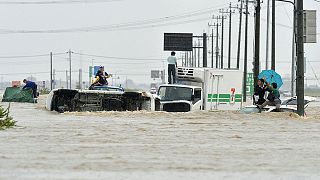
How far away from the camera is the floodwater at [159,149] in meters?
11.5

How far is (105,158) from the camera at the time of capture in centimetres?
1313

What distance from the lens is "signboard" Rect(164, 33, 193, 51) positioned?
75.7m

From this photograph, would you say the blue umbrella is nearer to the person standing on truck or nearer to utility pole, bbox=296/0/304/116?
utility pole, bbox=296/0/304/116

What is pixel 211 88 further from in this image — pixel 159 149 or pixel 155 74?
pixel 155 74

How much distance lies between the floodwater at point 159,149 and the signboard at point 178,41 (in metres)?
50.4

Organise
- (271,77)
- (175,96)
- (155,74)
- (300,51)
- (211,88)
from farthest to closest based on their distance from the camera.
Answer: (155,74) → (211,88) → (175,96) → (271,77) → (300,51)

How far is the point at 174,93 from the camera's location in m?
35.1

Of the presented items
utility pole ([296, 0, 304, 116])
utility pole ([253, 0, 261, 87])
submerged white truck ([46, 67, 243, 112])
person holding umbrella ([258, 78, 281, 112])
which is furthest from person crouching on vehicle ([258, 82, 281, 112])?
utility pole ([253, 0, 261, 87])

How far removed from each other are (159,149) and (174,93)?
20.1 m

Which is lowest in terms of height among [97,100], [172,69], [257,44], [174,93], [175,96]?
[97,100]

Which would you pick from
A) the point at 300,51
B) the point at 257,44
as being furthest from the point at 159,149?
the point at 257,44

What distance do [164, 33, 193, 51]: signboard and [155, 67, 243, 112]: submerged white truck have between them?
1341 inches

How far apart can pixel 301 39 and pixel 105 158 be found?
61.6 feet

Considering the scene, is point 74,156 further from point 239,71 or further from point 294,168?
point 239,71
